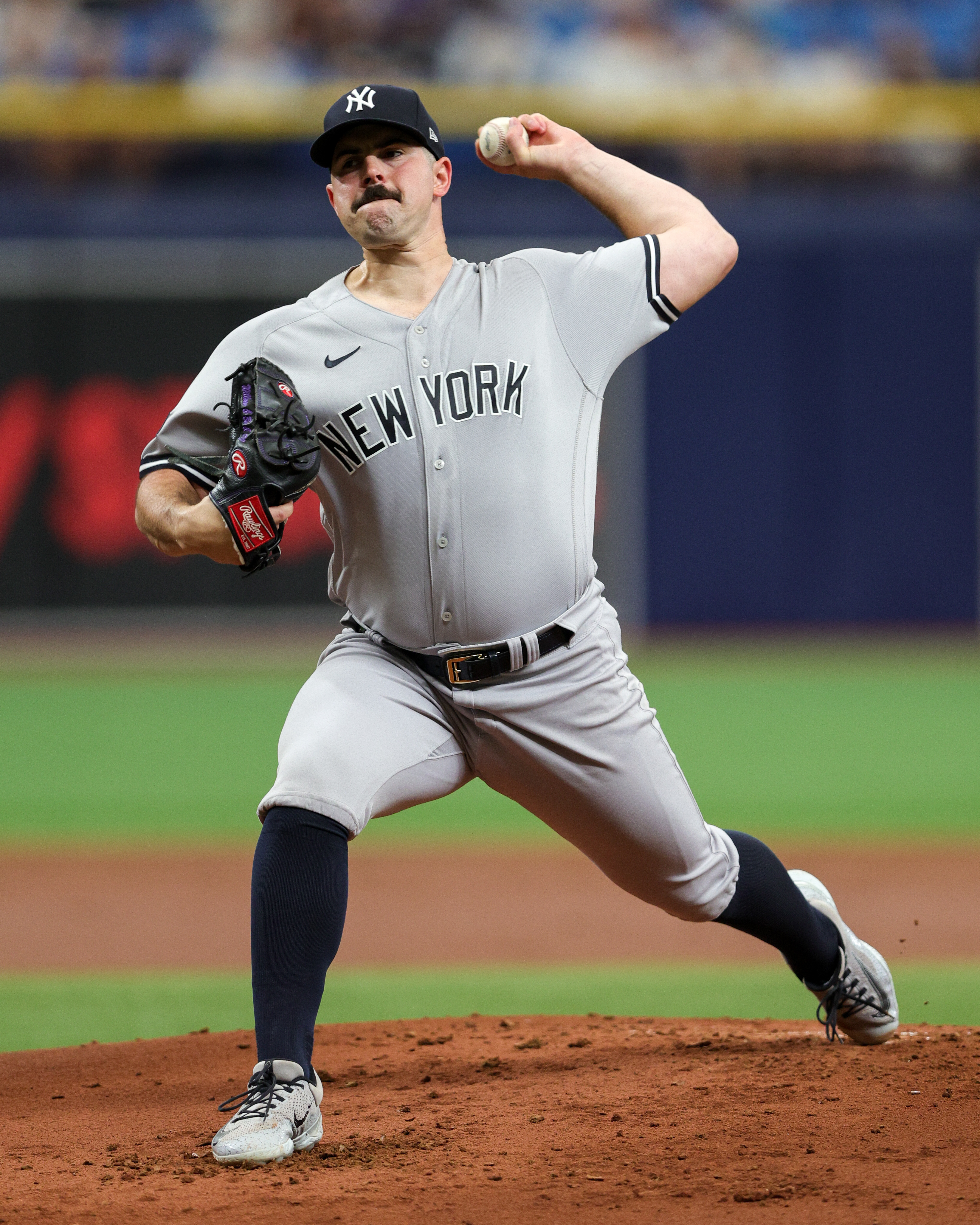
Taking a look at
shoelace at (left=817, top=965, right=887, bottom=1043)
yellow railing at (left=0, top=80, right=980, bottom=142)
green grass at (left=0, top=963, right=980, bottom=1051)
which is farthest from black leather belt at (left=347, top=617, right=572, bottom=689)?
yellow railing at (left=0, top=80, right=980, bottom=142)

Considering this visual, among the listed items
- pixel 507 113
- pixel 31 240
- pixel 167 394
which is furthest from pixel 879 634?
pixel 31 240

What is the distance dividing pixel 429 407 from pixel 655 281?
539 millimetres

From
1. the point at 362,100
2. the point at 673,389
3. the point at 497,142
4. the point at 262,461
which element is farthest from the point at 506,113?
the point at 262,461

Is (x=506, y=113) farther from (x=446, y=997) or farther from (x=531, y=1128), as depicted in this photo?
(x=531, y=1128)

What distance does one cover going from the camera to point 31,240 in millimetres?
13133

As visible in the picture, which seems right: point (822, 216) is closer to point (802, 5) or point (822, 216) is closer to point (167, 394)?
point (802, 5)

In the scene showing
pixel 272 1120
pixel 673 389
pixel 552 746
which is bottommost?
pixel 272 1120

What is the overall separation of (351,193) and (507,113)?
10.5m

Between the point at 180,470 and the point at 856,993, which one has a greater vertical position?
the point at 180,470

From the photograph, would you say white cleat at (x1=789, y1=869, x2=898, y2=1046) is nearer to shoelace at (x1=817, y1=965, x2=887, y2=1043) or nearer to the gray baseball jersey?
shoelace at (x1=817, y1=965, x2=887, y2=1043)

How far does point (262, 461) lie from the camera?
288cm

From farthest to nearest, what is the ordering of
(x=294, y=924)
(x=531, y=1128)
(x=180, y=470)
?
(x=180, y=470), (x=531, y=1128), (x=294, y=924)

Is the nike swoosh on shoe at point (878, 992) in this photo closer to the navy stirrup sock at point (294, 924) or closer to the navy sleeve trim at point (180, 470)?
the navy stirrup sock at point (294, 924)

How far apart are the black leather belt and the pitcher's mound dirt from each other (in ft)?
2.66
